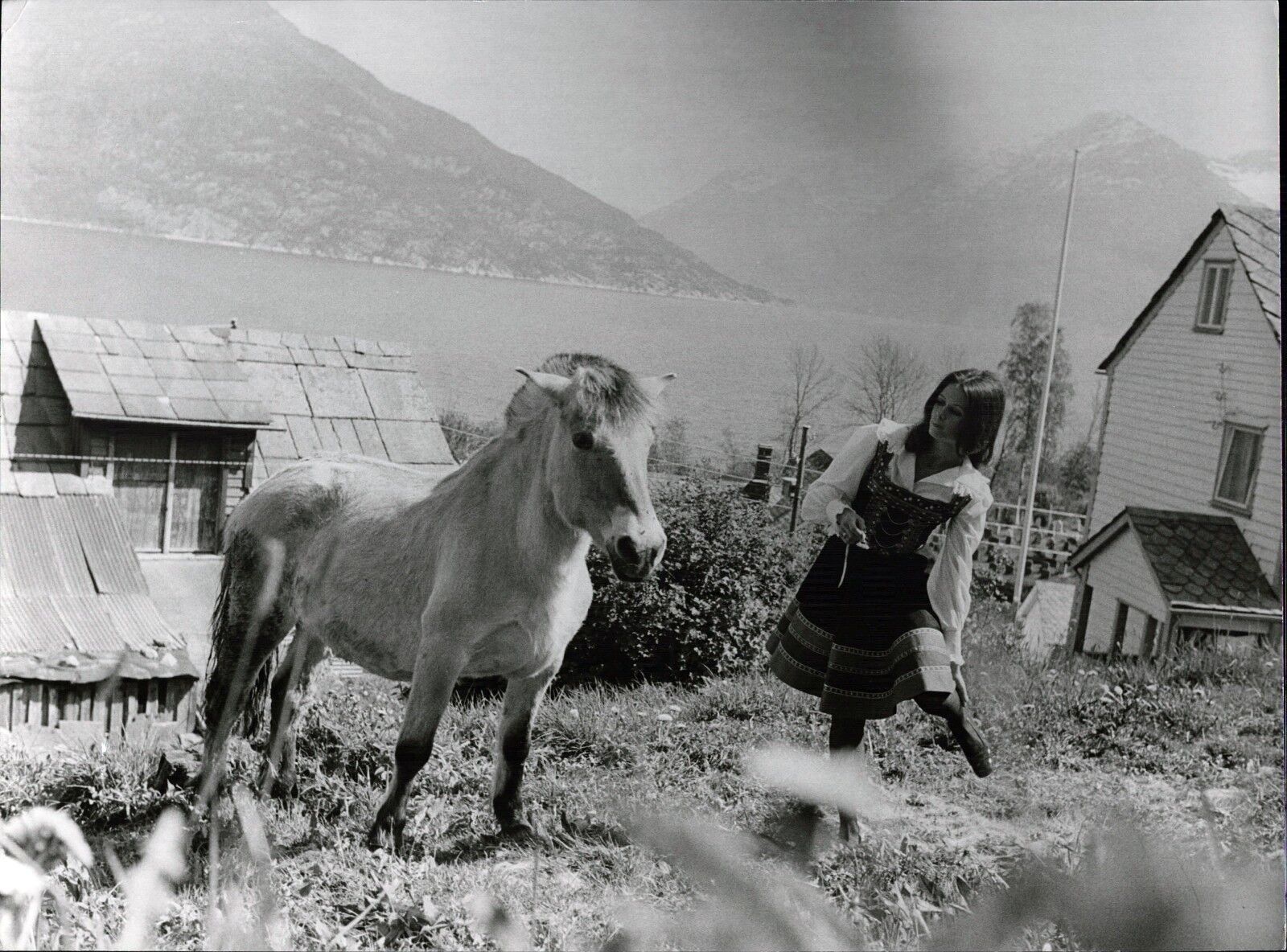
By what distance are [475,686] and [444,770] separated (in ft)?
0.69

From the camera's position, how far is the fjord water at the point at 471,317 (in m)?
2.70

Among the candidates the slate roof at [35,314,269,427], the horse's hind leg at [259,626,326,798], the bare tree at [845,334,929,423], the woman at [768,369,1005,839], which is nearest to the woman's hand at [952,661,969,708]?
the woman at [768,369,1005,839]

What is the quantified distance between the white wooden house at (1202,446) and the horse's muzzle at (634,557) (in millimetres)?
1028

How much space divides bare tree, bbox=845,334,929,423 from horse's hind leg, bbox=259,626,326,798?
4.55 feet

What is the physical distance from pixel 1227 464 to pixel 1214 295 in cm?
36

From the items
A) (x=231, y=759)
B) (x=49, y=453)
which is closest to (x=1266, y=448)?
(x=231, y=759)

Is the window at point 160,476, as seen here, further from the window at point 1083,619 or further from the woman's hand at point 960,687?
the window at point 1083,619

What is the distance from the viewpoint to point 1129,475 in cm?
271

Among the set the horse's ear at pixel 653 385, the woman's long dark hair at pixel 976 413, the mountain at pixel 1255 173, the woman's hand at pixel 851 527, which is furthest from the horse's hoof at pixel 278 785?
the mountain at pixel 1255 173

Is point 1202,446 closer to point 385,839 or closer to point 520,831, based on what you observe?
point 520,831

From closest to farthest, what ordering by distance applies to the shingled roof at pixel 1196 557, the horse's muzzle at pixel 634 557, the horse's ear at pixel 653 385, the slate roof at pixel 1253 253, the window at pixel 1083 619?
the horse's muzzle at pixel 634 557 → the horse's ear at pixel 653 385 → the slate roof at pixel 1253 253 → the shingled roof at pixel 1196 557 → the window at pixel 1083 619

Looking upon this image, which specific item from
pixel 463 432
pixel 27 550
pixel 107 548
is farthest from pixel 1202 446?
pixel 27 550

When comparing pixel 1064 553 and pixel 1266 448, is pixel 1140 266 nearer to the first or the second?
pixel 1266 448

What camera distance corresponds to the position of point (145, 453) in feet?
9.60
